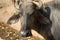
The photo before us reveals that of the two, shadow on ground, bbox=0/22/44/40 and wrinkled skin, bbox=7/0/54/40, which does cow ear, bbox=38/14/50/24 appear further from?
shadow on ground, bbox=0/22/44/40

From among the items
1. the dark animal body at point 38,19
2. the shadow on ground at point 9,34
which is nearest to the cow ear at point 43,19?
the dark animal body at point 38,19

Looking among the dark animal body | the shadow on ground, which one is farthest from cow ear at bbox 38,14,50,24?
the shadow on ground

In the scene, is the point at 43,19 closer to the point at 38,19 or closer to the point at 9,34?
the point at 38,19

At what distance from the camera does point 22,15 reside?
4.32 meters

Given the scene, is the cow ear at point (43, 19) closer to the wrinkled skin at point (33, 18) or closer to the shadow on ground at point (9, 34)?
the wrinkled skin at point (33, 18)

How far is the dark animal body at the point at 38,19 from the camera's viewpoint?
419 centimetres

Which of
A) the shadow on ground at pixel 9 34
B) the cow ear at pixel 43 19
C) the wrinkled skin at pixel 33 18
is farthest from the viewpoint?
the shadow on ground at pixel 9 34

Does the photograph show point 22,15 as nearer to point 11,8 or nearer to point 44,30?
point 44,30

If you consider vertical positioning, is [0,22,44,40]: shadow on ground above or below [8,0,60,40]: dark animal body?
below

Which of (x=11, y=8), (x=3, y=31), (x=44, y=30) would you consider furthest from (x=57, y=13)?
(x=11, y=8)

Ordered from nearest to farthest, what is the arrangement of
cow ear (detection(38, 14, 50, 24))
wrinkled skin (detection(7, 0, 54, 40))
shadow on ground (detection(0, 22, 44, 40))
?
wrinkled skin (detection(7, 0, 54, 40))
cow ear (detection(38, 14, 50, 24))
shadow on ground (detection(0, 22, 44, 40))

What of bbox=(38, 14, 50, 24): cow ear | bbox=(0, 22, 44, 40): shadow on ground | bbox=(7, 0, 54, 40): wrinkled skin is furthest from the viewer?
bbox=(0, 22, 44, 40): shadow on ground

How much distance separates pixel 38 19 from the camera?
14.3ft

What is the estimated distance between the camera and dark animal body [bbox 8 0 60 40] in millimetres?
4191
